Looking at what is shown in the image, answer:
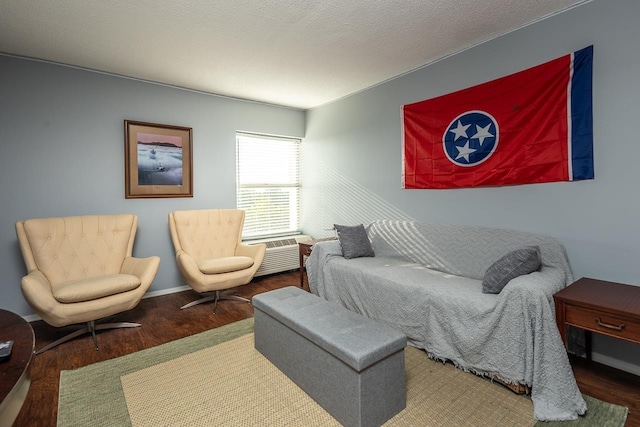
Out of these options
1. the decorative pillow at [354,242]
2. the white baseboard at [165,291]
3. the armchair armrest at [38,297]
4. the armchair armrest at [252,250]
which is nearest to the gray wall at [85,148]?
the white baseboard at [165,291]

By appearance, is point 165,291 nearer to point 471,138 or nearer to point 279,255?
point 279,255

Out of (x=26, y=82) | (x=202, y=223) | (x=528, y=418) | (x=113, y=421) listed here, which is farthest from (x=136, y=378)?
(x=26, y=82)

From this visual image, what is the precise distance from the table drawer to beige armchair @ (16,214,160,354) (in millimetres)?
3254

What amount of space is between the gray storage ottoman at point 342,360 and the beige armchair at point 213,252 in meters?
1.34

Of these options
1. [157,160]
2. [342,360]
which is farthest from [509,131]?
[157,160]

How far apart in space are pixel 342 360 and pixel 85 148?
3504 millimetres

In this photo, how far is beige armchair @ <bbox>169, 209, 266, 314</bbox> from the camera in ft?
11.0

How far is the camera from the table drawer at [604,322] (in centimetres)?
171

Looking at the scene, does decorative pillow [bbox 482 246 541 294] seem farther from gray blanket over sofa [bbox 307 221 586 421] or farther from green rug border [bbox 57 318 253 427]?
green rug border [bbox 57 318 253 427]

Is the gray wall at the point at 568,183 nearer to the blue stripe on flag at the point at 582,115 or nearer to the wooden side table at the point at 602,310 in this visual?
the blue stripe on flag at the point at 582,115

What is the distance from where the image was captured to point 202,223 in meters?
3.95

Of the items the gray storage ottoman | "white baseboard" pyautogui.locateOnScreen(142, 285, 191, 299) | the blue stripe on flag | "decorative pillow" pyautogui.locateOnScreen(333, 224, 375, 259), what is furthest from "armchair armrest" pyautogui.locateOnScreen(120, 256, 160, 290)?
the blue stripe on flag

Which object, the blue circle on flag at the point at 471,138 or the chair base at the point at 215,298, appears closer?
the blue circle on flag at the point at 471,138

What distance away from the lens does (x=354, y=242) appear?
3.57m
